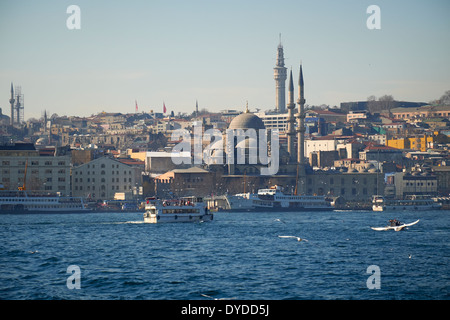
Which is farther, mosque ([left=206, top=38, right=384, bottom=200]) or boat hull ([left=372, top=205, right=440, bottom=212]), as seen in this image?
mosque ([left=206, top=38, right=384, bottom=200])

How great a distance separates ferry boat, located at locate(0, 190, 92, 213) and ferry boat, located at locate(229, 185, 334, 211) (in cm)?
1409

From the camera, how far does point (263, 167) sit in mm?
102062

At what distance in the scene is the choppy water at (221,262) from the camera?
26797mm

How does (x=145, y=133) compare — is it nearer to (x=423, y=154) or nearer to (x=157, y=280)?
(x=423, y=154)

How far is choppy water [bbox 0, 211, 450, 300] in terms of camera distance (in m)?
26.8

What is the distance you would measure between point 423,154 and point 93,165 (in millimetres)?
47016

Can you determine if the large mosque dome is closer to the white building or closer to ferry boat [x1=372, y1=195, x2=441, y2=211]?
the white building

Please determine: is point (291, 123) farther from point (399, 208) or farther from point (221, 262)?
point (221, 262)

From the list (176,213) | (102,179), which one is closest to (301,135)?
(102,179)

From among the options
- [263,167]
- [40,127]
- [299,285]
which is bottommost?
[299,285]
